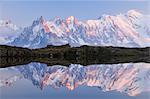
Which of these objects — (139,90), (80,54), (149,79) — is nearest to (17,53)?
(80,54)

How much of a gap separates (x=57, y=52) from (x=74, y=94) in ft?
150

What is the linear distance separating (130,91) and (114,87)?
4.76 feet

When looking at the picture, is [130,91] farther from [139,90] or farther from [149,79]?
[149,79]

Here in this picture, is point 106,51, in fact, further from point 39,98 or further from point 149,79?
point 39,98

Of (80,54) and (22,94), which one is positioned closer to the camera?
(22,94)

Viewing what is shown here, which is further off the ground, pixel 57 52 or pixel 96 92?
pixel 96 92

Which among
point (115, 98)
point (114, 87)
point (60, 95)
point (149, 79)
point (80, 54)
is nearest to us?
point (115, 98)

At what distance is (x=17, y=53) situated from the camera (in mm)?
48438

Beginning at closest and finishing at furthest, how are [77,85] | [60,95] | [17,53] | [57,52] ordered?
[60,95]
[77,85]
[17,53]
[57,52]

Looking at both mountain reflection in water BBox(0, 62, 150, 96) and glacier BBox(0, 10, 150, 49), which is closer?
mountain reflection in water BBox(0, 62, 150, 96)

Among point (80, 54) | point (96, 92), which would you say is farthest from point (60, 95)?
point (80, 54)

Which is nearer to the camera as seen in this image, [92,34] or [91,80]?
[91,80]

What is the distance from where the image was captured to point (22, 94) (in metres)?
11.5

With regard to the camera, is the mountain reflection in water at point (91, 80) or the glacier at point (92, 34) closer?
the mountain reflection in water at point (91, 80)
